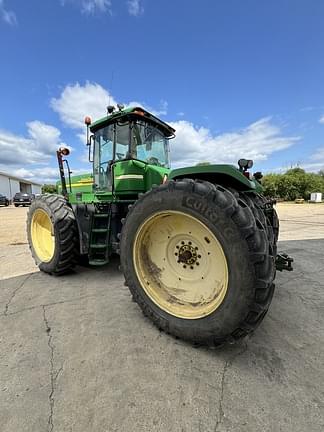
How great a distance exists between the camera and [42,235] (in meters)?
4.55

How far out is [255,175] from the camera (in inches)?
153

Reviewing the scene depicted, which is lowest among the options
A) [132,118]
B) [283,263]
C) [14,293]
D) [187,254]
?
[14,293]

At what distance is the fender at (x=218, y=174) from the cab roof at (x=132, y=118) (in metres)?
→ 1.45

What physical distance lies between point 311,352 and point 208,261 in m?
1.10

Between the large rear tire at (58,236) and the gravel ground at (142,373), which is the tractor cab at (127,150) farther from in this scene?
the gravel ground at (142,373)

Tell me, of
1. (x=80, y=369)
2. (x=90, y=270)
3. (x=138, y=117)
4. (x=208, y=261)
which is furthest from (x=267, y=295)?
(x=90, y=270)

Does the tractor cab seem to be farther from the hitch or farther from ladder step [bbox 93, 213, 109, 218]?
the hitch

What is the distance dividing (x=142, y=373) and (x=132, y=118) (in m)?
3.05

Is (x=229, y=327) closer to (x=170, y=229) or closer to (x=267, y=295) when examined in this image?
(x=267, y=295)

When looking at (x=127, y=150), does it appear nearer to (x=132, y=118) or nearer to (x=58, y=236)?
(x=132, y=118)

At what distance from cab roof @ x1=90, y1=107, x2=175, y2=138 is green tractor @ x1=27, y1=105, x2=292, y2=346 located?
2cm

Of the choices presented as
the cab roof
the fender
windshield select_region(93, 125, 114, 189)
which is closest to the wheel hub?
the fender

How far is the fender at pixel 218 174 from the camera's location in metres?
2.24

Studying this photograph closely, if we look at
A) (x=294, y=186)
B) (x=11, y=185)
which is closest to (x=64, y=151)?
(x=294, y=186)
